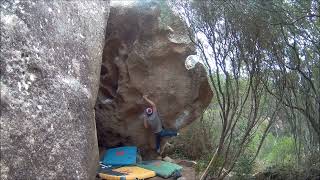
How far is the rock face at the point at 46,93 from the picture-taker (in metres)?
3.20

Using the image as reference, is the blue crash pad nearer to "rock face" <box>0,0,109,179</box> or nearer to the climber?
the climber

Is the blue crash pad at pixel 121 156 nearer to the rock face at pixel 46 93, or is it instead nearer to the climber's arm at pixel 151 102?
the climber's arm at pixel 151 102

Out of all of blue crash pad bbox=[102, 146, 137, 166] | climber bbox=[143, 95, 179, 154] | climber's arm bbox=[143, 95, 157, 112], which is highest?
climber's arm bbox=[143, 95, 157, 112]

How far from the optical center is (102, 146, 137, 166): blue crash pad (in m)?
6.01

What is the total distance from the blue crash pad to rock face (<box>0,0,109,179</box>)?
5.87ft

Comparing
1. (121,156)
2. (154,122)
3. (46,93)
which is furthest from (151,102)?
(46,93)

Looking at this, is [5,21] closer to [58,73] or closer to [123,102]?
[58,73]

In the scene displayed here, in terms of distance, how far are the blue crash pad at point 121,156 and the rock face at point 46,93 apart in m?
1.79

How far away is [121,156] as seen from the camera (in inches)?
244

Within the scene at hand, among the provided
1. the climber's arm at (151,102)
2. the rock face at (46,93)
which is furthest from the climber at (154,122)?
the rock face at (46,93)

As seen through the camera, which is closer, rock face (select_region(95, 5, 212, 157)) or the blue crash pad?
the blue crash pad

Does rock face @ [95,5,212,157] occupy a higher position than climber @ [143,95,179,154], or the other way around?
rock face @ [95,5,212,157]

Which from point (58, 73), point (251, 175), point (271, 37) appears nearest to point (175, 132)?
point (251, 175)

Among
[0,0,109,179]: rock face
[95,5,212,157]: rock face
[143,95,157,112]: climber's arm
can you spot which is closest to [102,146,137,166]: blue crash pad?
[95,5,212,157]: rock face
